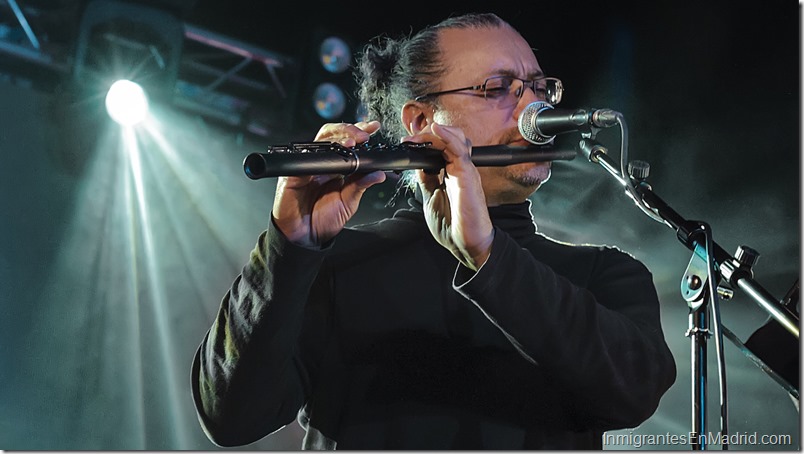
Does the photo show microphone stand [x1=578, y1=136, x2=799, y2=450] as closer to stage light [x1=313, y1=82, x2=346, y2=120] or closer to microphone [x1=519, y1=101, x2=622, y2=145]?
microphone [x1=519, y1=101, x2=622, y2=145]

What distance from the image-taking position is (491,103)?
5.89 ft

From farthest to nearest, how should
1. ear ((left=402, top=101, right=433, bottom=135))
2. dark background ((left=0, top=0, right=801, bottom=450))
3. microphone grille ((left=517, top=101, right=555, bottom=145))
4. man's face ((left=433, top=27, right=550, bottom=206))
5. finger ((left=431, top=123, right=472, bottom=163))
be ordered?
dark background ((left=0, top=0, right=801, bottom=450)) < ear ((left=402, top=101, right=433, bottom=135)) < man's face ((left=433, top=27, right=550, bottom=206)) < microphone grille ((left=517, top=101, right=555, bottom=145)) < finger ((left=431, top=123, right=472, bottom=163))

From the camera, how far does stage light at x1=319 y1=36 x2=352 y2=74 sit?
280cm

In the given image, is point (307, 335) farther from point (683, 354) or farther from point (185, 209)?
point (683, 354)

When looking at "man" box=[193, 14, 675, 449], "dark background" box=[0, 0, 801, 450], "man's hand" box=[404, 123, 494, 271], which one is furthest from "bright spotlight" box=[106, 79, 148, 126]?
"man's hand" box=[404, 123, 494, 271]

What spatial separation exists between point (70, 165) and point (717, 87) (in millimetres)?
2249

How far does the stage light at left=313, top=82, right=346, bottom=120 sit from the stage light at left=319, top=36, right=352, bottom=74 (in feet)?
0.20

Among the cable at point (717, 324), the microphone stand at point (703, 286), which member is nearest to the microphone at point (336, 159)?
the microphone stand at point (703, 286)

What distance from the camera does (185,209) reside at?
2.99 m

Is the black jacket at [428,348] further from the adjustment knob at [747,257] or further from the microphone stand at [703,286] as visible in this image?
the adjustment knob at [747,257]

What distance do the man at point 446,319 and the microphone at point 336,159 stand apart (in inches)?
1.1

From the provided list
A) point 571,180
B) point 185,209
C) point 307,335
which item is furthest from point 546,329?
point 185,209

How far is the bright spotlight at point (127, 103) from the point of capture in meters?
2.81

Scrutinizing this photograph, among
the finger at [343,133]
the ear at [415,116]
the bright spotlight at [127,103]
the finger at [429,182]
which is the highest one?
the bright spotlight at [127,103]
